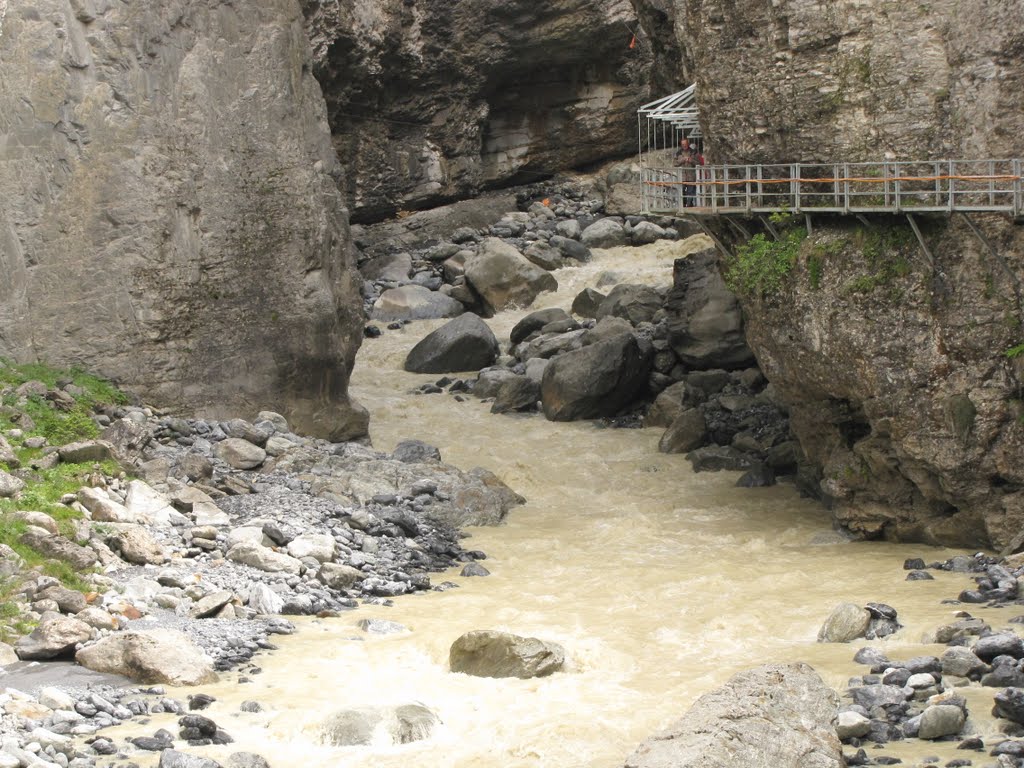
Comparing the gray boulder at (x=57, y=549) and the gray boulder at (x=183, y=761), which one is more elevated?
the gray boulder at (x=57, y=549)

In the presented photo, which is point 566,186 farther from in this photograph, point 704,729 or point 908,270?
point 704,729

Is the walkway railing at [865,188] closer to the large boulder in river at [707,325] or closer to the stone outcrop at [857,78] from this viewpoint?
the stone outcrop at [857,78]

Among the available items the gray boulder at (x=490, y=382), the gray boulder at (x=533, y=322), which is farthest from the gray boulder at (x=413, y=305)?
the gray boulder at (x=490, y=382)

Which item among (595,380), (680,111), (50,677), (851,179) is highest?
(680,111)

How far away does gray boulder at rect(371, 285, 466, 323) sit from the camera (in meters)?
42.0

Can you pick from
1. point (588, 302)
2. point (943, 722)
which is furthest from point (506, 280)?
point (943, 722)

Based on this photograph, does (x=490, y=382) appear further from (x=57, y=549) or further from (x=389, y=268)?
(x=57, y=549)

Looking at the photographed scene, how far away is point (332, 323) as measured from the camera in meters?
29.3

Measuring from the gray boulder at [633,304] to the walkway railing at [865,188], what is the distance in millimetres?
12124

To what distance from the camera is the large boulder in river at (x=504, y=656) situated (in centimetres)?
1688

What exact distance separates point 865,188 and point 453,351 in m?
16.2

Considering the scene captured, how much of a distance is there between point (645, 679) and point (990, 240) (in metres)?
9.52

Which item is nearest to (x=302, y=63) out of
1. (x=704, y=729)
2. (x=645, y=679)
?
(x=645, y=679)

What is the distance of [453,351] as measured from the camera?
121 ft
